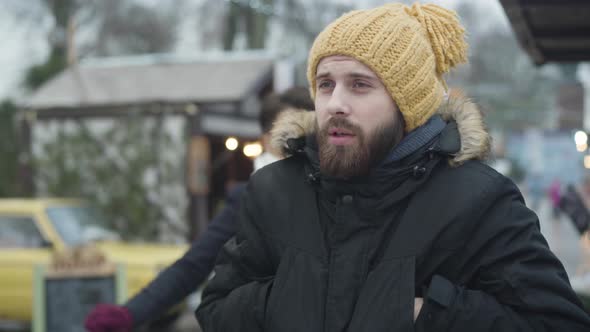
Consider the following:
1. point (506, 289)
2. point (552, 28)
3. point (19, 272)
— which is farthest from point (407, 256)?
point (19, 272)

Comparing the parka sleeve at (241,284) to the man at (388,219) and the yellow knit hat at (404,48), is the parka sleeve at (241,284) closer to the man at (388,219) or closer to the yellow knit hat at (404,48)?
the man at (388,219)

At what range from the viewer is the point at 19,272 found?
26.0 feet

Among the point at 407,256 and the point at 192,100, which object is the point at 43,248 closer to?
the point at 192,100

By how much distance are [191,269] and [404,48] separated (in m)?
1.38

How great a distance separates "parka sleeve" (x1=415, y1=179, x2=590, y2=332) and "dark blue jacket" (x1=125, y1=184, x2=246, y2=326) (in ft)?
4.11

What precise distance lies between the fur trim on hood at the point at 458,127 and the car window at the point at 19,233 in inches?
265

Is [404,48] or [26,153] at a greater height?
[404,48]

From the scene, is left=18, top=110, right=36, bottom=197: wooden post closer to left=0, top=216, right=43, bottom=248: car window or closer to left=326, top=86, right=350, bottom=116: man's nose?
left=0, top=216, right=43, bottom=248: car window

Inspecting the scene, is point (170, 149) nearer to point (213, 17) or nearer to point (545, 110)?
point (213, 17)

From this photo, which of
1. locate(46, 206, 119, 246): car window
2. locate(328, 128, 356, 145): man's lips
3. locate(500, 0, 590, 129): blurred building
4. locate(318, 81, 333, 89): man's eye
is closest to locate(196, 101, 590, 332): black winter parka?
locate(328, 128, 356, 145): man's lips

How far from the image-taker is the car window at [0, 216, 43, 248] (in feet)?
27.1

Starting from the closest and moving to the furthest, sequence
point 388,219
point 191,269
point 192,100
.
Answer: point 388,219 < point 191,269 < point 192,100

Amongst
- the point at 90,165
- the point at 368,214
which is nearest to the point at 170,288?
the point at 368,214

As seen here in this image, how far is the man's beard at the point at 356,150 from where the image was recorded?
1868 mm
